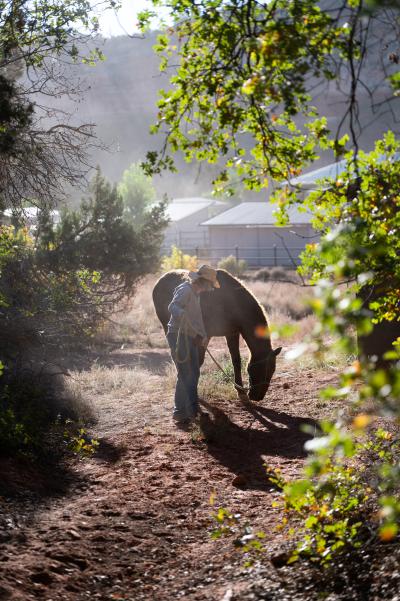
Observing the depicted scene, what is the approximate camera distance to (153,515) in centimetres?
715

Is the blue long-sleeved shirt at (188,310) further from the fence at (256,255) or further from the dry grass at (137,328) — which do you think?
the fence at (256,255)

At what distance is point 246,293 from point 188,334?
1.55 metres

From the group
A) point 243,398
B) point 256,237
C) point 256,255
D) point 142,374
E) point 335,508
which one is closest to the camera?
point 335,508

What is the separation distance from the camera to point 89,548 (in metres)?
6.19

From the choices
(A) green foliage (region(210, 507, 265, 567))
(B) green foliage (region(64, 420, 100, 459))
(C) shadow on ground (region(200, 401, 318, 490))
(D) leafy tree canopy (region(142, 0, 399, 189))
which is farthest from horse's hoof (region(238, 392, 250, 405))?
(D) leafy tree canopy (region(142, 0, 399, 189))

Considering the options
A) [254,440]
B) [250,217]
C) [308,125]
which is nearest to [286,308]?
[254,440]

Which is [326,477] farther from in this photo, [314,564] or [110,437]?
[110,437]

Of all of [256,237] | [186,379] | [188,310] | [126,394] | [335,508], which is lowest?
[126,394]

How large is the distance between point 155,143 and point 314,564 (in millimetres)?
134441

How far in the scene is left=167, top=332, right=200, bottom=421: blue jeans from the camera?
432 inches

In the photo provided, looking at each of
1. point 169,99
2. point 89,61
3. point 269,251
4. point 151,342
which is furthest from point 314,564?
point 269,251

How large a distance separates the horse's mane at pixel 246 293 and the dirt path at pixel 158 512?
1409 millimetres

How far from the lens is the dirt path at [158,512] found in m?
5.43

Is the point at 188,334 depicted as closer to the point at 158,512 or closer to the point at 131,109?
the point at 158,512
